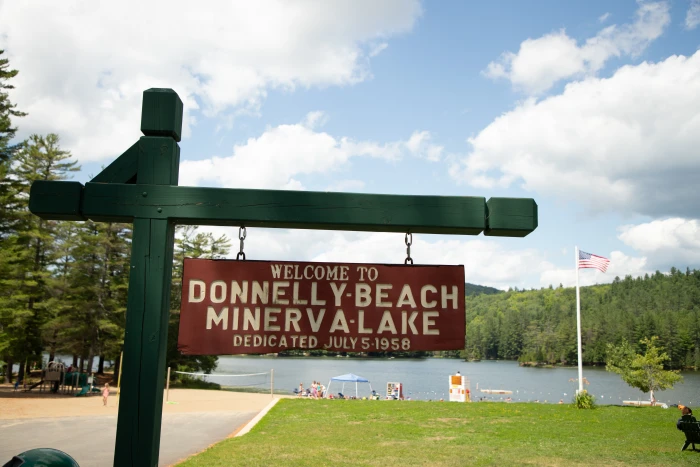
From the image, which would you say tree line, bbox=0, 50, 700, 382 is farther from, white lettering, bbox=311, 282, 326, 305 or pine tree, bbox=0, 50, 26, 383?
white lettering, bbox=311, 282, 326, 305

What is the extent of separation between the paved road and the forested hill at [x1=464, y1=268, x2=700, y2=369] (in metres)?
95.9

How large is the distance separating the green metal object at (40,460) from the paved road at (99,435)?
9118 millimetres

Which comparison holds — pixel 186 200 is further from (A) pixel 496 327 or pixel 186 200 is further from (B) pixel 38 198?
(A) pixel 496 327

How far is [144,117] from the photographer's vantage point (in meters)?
2.95

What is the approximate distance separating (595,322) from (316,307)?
416ft

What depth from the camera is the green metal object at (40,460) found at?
2.49 metres

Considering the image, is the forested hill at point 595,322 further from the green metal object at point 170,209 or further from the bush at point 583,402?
the green metal object at point 170,209

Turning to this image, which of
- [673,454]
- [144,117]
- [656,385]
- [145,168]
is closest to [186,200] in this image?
[145,168]

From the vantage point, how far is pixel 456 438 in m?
13.6

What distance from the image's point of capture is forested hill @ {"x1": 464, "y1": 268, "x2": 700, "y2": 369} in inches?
4092

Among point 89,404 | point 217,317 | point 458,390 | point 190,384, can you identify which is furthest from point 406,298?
point 190,384

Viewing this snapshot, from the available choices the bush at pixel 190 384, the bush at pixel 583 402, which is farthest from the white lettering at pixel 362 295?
the bush at pixel 190 384

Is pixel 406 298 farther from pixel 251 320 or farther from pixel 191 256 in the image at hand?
pixel 191 256

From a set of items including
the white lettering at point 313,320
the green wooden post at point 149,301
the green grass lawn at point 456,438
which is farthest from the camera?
the green grass lawn at point 456,438
